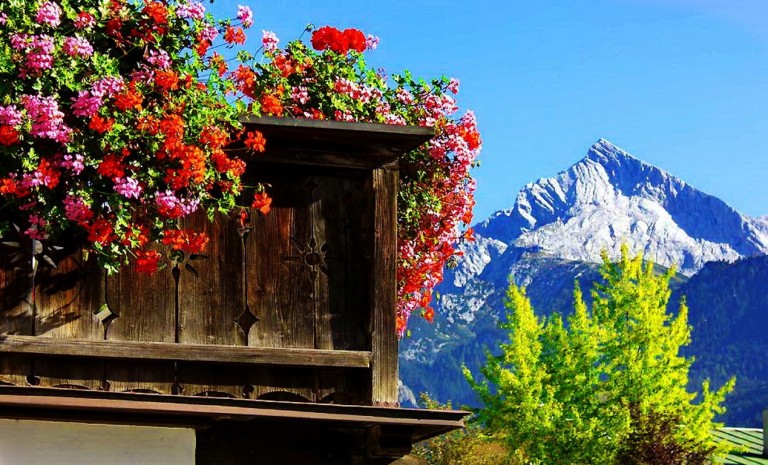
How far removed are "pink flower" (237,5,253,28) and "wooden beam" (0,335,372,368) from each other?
2.82m

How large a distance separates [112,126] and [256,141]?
1255 millimetres

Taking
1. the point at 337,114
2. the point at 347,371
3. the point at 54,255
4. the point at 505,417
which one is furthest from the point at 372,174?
the point at 505,417

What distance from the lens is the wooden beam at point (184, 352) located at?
10.0m

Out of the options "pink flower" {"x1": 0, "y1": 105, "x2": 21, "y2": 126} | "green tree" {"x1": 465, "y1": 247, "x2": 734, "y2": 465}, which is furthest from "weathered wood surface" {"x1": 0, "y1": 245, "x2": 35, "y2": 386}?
"green tree" {"x1": 465, "y1": 247, "x2": 734, "y2": 465}

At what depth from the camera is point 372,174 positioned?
11.1 metres

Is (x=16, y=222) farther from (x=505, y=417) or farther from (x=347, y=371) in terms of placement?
(x=505, y=417)

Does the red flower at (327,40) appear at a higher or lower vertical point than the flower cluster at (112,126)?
higher

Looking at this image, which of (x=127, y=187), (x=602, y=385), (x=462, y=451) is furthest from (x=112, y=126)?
(x=462, y=451)

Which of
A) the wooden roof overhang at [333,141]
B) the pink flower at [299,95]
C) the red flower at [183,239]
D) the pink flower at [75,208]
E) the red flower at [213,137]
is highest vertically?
the pink flower at [299,95]

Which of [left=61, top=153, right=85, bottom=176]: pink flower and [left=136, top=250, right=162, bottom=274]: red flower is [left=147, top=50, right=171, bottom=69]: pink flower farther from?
[left=136, top=250, right=162, bottom=274]: red flower

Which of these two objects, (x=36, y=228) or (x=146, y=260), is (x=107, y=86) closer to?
(x=36, y=228)

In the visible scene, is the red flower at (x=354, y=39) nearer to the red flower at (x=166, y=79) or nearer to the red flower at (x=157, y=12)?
the red flower at (x=157, y=12)

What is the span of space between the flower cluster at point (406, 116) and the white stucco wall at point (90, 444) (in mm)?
2973

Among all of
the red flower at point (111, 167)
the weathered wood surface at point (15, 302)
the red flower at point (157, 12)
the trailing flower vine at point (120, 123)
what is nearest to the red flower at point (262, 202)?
the trailing flower vine at point (120, 123)
